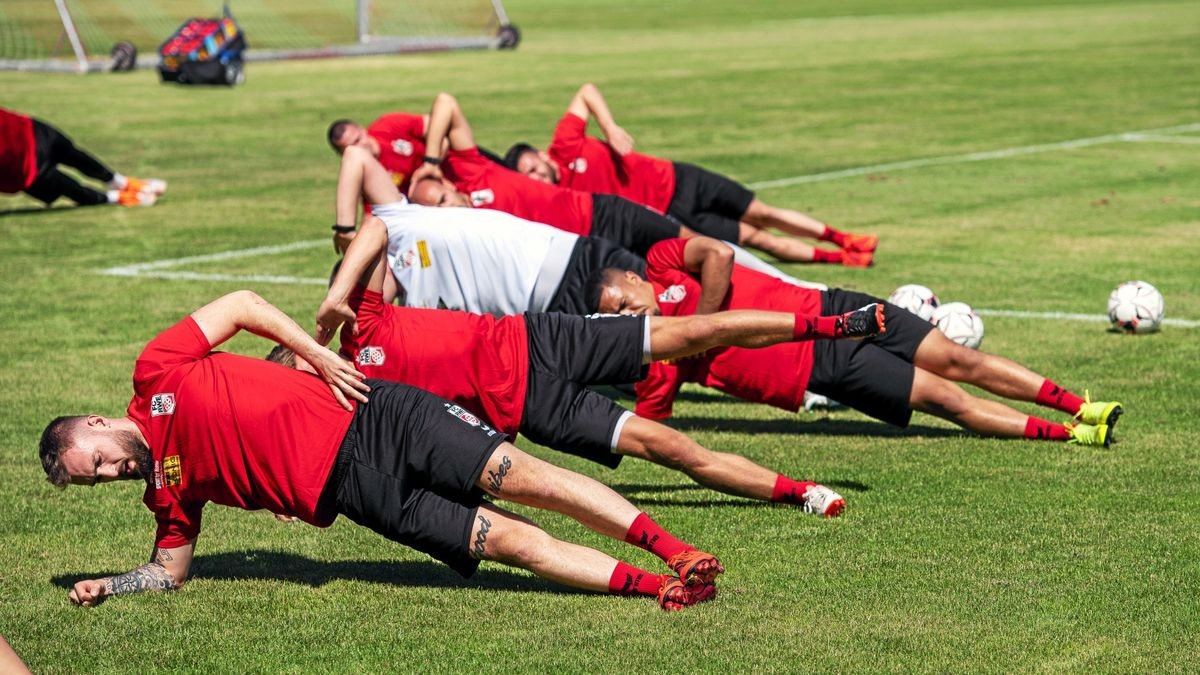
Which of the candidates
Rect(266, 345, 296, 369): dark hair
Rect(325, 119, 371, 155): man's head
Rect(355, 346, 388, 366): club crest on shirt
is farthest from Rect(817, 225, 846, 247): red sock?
Rect(266, 345, 296, 369): dark hair

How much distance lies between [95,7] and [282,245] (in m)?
25.4

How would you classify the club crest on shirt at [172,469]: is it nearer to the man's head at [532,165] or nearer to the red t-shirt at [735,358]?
the red t-shirt at [735,358]

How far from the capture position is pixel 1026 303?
1294 cm

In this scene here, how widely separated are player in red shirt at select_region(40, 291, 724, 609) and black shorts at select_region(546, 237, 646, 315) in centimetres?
324

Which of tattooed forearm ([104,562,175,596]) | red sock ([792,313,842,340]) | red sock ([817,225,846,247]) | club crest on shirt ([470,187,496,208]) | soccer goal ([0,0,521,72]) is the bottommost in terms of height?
soccer goal ([0,0,521,72])

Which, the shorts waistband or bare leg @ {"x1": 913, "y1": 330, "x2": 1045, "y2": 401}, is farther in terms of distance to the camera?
the shorts waistband

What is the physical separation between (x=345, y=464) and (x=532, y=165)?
6538 mm

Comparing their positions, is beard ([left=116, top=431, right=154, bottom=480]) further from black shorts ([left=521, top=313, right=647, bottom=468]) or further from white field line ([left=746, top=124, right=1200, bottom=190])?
white field line ([left=746, top=124, right=1200, bottom=190])

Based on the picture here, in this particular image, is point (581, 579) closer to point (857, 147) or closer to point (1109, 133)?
point (857, 147)

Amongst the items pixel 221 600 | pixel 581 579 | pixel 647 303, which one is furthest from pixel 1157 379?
pixel 221 600

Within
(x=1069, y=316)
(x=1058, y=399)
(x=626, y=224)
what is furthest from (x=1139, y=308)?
(x=626, y=224)

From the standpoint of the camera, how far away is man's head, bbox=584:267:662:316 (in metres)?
8.80

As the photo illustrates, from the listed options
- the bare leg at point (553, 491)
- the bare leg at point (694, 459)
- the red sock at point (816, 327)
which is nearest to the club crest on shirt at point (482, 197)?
the bare leg at point (694, 459)

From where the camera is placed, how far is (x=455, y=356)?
778cm
